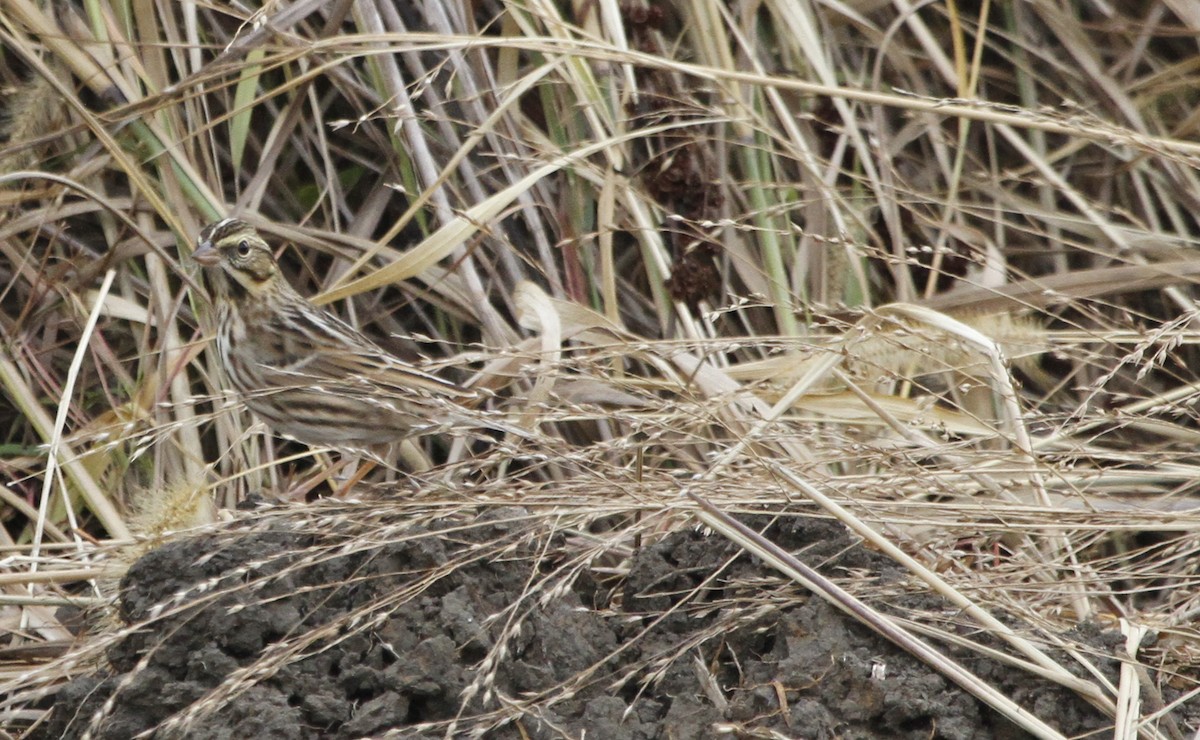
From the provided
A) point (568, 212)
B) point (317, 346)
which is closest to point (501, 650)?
point (317, 346)

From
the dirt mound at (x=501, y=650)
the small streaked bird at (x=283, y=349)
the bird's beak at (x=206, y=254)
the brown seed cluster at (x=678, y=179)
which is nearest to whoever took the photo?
the dirt mound at (x=501, y=650)

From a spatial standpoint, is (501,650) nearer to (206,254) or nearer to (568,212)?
(206,254)

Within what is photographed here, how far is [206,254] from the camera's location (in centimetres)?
348

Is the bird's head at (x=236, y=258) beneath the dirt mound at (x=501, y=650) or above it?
above

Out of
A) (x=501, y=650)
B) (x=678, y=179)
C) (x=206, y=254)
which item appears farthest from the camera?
(x=678, y=179)

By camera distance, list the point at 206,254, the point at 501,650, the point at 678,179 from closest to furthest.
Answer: the point at 501,650 < the point at 206,254 < the point at 678,179

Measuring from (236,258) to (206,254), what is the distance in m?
0.08

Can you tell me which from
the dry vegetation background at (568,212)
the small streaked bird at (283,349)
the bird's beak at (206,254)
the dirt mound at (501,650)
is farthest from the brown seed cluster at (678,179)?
the dirt mound at (501,650)

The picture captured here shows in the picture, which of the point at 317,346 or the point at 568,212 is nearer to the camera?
the point at 317,346

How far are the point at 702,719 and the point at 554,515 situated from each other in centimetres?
41

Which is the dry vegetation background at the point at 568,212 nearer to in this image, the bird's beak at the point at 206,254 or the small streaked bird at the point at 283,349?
the small streaked bird at the point at 283,349

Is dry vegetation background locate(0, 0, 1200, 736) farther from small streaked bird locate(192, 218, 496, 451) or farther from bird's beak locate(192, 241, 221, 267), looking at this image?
bird's beak locate(192, 241, 221, 267)

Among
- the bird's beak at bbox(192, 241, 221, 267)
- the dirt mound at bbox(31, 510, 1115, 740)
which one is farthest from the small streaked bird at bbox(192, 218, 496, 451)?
the dirt mound at bbox(31, 510, 1115, 740)

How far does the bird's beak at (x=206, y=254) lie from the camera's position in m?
3.47
